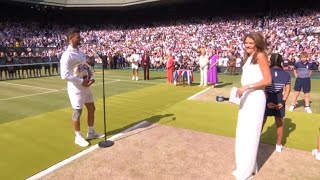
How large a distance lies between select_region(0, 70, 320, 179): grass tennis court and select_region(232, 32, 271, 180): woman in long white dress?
201 cm

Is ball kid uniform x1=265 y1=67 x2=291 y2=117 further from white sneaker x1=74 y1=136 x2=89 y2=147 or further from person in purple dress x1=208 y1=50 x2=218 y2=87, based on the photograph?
→ person in purple dress x1=208 y1=50 x2=218 y2=87

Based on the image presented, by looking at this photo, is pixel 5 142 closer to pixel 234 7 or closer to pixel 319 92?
pixel 319 92

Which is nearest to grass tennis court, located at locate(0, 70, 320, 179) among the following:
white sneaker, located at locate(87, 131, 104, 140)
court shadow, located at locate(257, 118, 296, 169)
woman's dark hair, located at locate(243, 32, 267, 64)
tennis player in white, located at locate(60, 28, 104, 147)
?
court shadow, located at locate(257, 118, 296, 169)

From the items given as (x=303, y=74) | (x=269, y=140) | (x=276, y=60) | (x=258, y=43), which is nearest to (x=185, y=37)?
(x=303, y=74)

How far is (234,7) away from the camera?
1296 inches

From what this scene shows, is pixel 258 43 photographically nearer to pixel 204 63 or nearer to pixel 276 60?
pixel 276 60

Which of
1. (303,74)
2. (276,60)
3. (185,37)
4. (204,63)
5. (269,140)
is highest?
(185,37)

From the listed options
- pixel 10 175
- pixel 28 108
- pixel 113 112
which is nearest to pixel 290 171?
pixel 10 175

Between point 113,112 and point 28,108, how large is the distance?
3017mm

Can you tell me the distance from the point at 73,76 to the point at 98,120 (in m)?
2.67

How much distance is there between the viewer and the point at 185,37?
30.7 m

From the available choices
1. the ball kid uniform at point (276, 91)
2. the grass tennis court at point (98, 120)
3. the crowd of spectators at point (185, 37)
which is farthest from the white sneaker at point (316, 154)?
the crowd of spectators at point (185, 37)

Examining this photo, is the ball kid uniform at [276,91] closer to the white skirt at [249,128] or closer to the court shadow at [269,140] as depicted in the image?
the court shadow at [269,140]

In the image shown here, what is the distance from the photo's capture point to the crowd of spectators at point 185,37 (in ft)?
74.7
